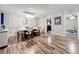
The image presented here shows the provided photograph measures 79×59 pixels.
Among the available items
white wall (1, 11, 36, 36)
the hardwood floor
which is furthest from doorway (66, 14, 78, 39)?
white wall (1, 11, 36, 36)

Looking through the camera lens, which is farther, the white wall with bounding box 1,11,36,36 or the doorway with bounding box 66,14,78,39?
the doorway with bounding box 66,14,78,39

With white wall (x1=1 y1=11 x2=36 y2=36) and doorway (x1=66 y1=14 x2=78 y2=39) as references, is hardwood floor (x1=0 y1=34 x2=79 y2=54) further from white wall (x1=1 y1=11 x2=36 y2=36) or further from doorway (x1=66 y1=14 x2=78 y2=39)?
doorway (x1=66 y1=14 x2=78 y2=39)

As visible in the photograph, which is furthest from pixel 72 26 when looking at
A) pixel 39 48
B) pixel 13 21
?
pixel 13 21

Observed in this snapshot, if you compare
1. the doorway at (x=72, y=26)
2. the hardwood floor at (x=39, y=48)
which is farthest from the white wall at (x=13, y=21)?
the doorway at (x=72, y=26)

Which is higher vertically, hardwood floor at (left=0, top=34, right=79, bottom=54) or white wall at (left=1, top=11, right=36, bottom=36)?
white wall at (left=1, top=11, right=36, bottom=36)

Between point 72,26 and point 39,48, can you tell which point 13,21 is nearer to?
point 39,48

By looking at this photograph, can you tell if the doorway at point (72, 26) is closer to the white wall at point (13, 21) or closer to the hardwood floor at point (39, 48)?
the hardwood floor at point (39, 48)

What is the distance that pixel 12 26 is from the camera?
12.5 feet
